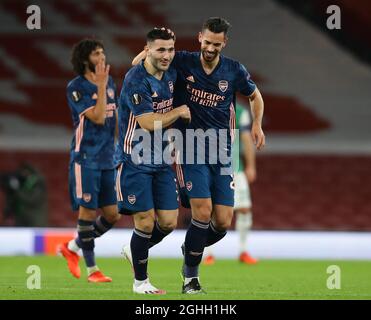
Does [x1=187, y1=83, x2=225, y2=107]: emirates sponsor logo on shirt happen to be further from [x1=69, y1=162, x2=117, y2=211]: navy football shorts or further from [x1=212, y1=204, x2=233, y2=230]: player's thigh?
[x1=69, y1=162, x2=117, y2=211]: navy football shorts

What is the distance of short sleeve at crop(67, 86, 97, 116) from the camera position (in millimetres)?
8500

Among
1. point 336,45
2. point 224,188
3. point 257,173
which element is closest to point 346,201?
point 257,173

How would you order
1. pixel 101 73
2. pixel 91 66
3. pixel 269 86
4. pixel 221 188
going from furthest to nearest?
1. pixel 269 86
2. pixel 91 66
3. pixel 101 73
4. pixel 221 188

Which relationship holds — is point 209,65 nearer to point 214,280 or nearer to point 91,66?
point 91,66

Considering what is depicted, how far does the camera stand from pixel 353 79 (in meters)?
17.4

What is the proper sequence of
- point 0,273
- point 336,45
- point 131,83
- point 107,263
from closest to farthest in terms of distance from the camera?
point 131,83, point 0,273, point 107,263, point 336,45

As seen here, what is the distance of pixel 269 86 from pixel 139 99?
10325 millimetres

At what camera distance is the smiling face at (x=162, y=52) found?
7.07m

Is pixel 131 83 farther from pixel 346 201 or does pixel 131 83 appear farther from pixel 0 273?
pixel 346 201

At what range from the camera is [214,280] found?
29.0ft

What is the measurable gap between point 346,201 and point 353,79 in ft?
7.11

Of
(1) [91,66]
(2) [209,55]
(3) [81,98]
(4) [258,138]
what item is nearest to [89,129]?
(3) [81,98]

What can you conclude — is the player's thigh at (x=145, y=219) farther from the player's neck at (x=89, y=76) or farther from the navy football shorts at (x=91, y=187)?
the player's neck at (x=89, y=76)

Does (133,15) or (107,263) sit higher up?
(133,15)
